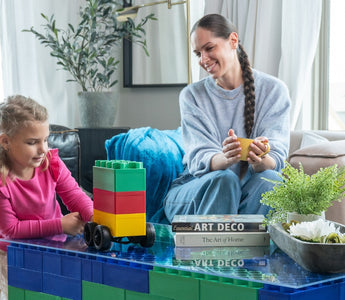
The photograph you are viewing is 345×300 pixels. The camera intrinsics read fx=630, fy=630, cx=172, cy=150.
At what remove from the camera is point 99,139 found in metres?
4.07

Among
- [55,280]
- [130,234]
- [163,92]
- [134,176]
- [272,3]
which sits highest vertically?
[272,3]

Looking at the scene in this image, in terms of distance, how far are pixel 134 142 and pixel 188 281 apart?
158 centimetres

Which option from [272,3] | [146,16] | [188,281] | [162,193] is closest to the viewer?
[188,281]

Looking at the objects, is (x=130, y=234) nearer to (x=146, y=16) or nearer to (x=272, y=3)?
(x=272, y=3)

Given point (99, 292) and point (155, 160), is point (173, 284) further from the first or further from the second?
point (155, 160)

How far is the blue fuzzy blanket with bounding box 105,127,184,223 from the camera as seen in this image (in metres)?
2.75

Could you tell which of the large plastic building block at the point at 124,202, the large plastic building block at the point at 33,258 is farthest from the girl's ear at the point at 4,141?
the large plastic building block at the point at 124,202

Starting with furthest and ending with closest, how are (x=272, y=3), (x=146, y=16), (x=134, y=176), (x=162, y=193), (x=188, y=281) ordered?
1. (x=146, y=16)
2. (x=272, y=3)
3. (x=162, y=193)
4. (x=134, y=176)
5. (x=188, y=281)

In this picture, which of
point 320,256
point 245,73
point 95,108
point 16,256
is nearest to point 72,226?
point 16,256

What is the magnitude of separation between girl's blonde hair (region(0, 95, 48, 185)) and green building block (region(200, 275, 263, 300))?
90 centimetres

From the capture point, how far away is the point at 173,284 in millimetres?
1328

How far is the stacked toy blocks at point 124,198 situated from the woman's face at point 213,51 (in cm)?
111

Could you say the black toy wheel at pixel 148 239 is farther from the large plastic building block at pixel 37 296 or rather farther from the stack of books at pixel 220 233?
the large plastic building block at pixel 37 296

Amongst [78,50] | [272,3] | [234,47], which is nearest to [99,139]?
[78,50]
